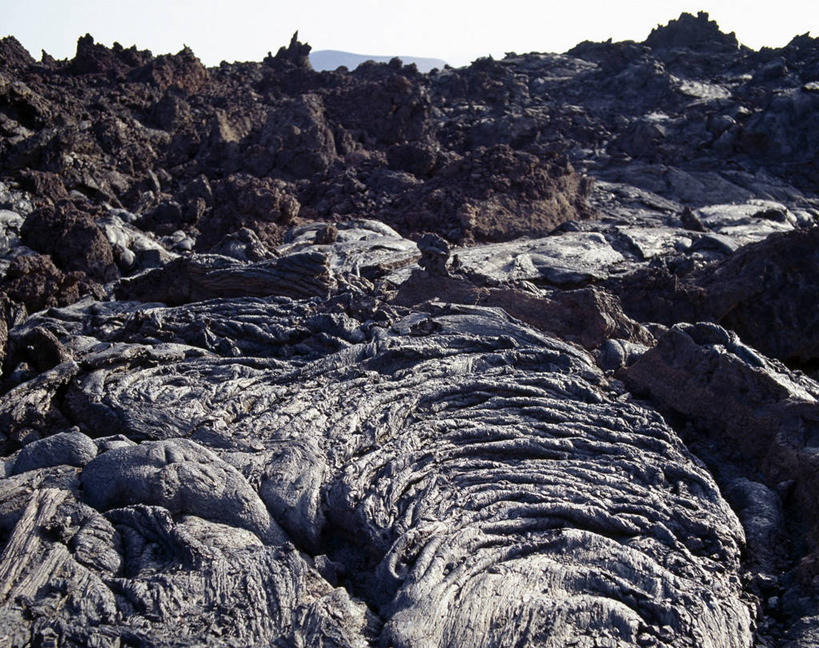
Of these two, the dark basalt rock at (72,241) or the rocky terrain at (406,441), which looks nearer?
the rocky terrain at (406,441)

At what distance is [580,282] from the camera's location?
10445 millimetres

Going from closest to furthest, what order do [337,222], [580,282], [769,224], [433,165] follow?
[580,282] → [337,222] → [769,224] → [433,165]

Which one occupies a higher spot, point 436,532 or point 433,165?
point 433,165

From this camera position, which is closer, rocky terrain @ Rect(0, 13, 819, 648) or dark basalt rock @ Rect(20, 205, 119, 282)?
rocky terrain @ Rect(0, 13, 819, 648)

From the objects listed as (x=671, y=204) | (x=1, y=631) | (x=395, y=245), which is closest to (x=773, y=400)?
(x=1, y=631)

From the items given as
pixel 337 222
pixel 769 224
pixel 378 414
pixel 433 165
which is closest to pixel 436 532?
pixel 378 414

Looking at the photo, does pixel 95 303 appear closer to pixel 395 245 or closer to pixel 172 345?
pixel 172 345

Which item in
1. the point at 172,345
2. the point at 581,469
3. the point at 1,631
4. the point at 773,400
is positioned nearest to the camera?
the point at 1,631

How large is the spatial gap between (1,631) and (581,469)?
3.47 meters

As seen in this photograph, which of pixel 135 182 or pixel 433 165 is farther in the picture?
pixel 433 165

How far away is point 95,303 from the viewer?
8.35 metres

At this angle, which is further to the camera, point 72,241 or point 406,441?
point 72,241

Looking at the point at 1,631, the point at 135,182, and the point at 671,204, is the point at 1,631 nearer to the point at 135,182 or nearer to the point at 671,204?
the point at 135,182

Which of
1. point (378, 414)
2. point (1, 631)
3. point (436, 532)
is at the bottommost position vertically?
point (1, 631)
